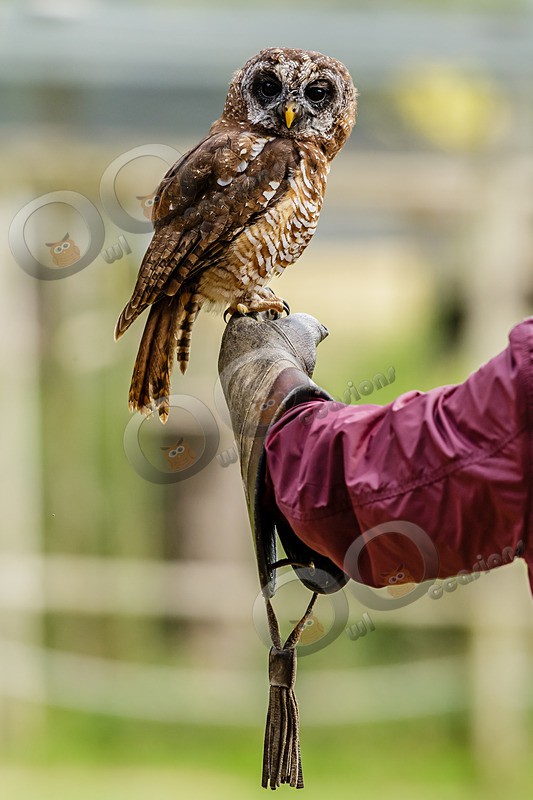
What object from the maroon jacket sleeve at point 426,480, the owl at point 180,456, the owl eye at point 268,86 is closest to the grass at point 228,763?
the owl at point 180,456

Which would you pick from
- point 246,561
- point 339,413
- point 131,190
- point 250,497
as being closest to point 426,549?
point 339,413

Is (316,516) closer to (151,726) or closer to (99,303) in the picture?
(99,303)

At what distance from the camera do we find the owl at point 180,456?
1.24 m

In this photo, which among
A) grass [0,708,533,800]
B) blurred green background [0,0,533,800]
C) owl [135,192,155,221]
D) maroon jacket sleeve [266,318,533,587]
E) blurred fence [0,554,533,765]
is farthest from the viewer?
grass [0,708,533,800]

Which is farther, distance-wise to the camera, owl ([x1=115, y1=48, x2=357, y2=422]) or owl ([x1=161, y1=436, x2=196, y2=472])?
owl ([x1=115, y1=48, x2=357, y2=422])

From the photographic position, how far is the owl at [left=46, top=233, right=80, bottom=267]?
4.57 feet

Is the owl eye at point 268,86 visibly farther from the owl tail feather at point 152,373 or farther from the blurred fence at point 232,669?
the blurred fence at point 232,669

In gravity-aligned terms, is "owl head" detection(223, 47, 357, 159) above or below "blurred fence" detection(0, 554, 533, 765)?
above

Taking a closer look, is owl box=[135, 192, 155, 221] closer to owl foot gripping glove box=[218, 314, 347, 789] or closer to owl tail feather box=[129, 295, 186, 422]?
owl tail feather box=[129, 295, 186, 422]

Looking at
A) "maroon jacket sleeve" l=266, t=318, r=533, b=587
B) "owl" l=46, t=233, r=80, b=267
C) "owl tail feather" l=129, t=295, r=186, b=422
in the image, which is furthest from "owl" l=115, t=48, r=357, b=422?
"maroon jacket sleeve" l=266, t=318, r=533, b=587

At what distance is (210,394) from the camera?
2965 mm

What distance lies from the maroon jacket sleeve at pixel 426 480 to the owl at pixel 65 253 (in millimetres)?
626

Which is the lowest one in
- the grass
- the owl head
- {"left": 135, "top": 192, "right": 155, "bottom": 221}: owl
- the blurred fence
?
the grass

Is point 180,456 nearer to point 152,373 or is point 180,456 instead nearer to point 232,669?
point 152,373
